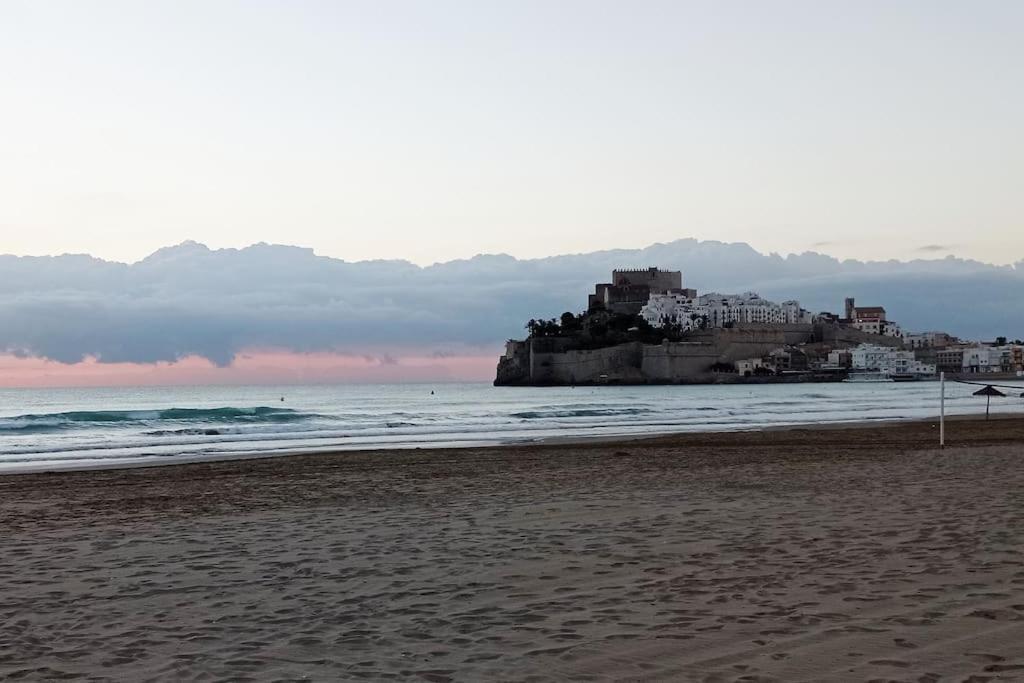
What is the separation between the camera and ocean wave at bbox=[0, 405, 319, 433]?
37438 millimetres

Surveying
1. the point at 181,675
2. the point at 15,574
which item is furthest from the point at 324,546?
the point at 181,675

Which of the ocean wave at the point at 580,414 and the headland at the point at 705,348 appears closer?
the ocean wave at the point at 580,414

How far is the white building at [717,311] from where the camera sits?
15738 centimetres

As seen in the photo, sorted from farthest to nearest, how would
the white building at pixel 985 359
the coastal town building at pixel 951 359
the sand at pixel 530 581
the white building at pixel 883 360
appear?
the coastal town building at pixel 951 359, the white building at pixel 985 359, the white building at pixel 883 360, the sand at pixel 530 581

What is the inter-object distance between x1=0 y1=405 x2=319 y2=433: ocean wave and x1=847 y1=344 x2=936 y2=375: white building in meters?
118

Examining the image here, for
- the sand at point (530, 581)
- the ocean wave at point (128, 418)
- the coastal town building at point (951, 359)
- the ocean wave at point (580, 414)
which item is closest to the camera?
the sand at point (530, 581)

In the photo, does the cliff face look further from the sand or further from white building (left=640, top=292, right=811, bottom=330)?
the sand

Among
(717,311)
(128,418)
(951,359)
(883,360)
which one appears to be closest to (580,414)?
(128,418)

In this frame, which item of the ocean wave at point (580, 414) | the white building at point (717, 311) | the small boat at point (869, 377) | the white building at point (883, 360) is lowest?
the ocean wave at point (580, 414)

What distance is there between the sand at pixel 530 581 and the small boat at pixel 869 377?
141 m

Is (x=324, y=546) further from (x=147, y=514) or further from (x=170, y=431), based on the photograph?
(x=170, y=431)

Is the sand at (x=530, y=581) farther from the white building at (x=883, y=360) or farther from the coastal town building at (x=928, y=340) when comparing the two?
the coastal town building at (x=928, y=340)

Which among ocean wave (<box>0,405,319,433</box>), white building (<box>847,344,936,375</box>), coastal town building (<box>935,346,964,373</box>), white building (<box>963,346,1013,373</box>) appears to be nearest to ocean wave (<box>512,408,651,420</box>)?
ocean wave (<box>0,405,319,433</box>)

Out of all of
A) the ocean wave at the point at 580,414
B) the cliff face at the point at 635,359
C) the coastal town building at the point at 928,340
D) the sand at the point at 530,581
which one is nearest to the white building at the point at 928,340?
the coastal town building at the point at 928,340
